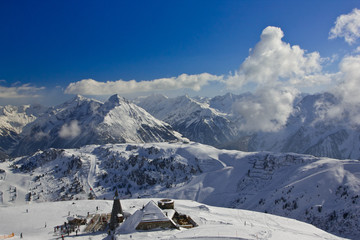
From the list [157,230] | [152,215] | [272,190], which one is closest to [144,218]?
[152,215]

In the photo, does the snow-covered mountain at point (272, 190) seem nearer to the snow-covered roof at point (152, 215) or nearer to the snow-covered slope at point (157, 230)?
the snow-covered slope at point (157, 230)

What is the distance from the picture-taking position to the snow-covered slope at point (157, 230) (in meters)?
36.4

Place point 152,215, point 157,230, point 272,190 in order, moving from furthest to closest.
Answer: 1. point 272,190
2. point 152,215
3. point 157,230

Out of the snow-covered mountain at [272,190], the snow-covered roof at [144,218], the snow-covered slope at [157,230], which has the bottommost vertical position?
the snow-covered mountain at [272,190]

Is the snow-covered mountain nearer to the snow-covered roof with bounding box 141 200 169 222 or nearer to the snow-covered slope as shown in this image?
the snow-covered slope

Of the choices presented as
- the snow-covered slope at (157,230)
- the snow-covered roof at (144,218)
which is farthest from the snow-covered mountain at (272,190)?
the snow-covered roof at (144,218)

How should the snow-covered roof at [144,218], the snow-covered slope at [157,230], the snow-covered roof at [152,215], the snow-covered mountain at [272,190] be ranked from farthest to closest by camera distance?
the snow-covered mountain at [272,190] → the snow-covered roof at [152,215] → the snow-covered roof at [144,218] → the snow-covered slope at [157,230]

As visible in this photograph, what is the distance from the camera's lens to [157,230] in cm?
4275

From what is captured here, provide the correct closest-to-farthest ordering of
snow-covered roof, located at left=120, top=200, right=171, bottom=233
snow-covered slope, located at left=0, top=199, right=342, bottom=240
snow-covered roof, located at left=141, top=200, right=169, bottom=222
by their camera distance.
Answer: snow-covered slope, located at left=0, top=199, right=342, bottom=240, snow-covered roof, located at left=120, top=200, right=171, bottom=233, snow-covered roof, located at left=141, top=200, right=169, bottom=222

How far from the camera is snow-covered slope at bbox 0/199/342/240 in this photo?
120 ft

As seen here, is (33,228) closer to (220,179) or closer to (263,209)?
(263,209)

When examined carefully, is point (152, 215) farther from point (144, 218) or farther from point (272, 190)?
point (272, 190)

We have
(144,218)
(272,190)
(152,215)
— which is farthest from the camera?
(272,190)

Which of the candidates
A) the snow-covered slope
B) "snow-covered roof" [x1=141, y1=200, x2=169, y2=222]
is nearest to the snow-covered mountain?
the snow-covered slope
